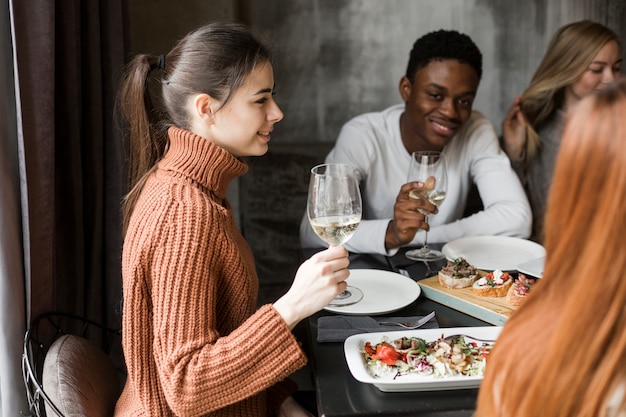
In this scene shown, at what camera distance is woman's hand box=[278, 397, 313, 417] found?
57.5 inches

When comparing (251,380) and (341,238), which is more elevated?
(341,238)

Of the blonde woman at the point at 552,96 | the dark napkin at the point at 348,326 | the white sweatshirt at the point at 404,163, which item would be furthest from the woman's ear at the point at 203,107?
the blonde woman at the point at 552,96

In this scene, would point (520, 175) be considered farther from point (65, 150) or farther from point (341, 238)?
point (65, 150)

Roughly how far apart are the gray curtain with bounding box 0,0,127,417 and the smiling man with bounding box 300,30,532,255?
66 cm

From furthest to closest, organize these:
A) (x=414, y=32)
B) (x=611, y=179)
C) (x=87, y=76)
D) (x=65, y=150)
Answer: (x=414, y=32) < (x=87, y=76) < (x=65, y=150) < (x=611, y=179)

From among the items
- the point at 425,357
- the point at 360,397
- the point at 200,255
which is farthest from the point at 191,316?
the point at 425,357

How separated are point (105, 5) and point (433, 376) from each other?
1478mm

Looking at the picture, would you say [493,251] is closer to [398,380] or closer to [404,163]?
[404,163]

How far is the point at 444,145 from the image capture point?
2.38 meters

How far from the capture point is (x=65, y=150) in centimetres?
168

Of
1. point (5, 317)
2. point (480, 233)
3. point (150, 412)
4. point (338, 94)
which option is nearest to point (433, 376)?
point (150, 412)

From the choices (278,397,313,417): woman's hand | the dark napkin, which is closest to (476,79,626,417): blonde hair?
the dark napkin

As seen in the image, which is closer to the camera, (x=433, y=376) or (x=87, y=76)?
(x=433, y=376)

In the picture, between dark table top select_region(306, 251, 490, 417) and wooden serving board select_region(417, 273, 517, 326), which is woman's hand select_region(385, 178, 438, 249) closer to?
wooden serving board select_region(417, 273, 517, 326)
